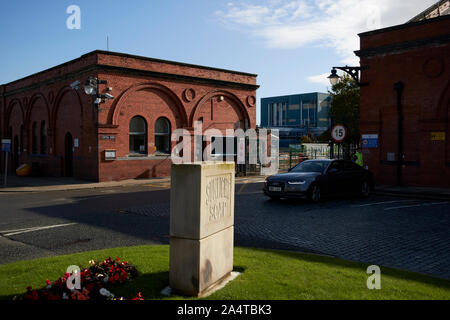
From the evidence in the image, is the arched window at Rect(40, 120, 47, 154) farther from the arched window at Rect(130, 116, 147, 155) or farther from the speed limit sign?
the speed limit sign

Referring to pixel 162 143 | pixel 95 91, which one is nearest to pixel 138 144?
pixel 162 143

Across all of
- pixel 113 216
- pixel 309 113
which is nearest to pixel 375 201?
pixel 113 216

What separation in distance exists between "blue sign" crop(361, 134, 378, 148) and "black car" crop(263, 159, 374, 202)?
3737 mm

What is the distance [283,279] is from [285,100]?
341 feet

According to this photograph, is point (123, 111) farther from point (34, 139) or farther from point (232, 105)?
point (34, 139)

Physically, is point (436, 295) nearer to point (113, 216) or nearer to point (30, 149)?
point (113, 216)

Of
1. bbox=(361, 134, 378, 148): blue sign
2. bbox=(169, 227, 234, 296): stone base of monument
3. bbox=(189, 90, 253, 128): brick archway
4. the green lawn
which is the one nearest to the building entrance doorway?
bbox=(189, 90, 253, 128): brick archway

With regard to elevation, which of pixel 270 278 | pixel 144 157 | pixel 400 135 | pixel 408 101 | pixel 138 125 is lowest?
pixel 270 278

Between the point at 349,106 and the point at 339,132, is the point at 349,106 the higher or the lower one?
the higher one

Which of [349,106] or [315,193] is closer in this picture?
[315,193]

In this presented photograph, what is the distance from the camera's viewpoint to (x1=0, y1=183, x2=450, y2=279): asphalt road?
7041 mm

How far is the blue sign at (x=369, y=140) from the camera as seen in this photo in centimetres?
1844

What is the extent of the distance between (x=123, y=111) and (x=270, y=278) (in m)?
19.6

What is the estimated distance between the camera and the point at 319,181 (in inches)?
519
